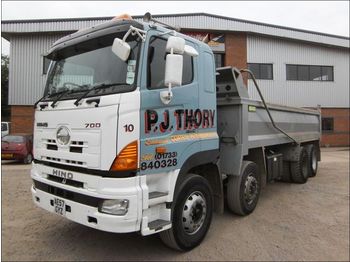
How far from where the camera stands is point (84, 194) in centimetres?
374

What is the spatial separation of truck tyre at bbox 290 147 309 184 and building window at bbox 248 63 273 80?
1649 centimetres

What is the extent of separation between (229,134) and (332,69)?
24.8 meters

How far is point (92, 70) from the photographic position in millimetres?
4090

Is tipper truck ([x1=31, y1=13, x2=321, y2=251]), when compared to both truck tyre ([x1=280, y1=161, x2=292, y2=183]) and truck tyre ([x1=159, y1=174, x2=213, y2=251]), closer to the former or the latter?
truck tyre ([x1=159, y1=174, x2=213, y2=251])

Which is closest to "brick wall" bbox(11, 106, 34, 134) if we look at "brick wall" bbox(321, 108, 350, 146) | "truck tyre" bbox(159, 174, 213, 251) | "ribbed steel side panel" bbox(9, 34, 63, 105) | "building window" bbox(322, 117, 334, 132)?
"ribbed steel side panel" bbox(9, 34, 63, 105)

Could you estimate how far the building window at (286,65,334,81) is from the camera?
84.7 ft

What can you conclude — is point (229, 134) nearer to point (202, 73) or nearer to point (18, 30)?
point (202, 73)

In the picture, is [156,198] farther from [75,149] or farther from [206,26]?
[206,26]

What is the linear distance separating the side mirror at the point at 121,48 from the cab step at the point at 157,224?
1961 mm

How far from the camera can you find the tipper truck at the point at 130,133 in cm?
358

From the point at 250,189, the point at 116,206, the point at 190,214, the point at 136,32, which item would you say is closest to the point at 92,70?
the point at 136,32

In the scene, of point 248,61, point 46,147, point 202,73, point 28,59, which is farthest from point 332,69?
point 46,147

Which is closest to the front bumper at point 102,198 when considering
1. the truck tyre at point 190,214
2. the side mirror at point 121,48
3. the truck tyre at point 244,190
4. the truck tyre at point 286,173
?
the truck tyre at point 190,214

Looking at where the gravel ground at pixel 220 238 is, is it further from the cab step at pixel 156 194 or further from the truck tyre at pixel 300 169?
the truck tyre at pixel 300 169
